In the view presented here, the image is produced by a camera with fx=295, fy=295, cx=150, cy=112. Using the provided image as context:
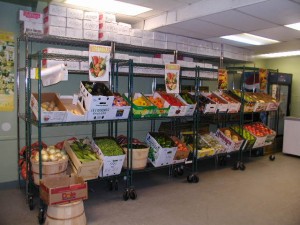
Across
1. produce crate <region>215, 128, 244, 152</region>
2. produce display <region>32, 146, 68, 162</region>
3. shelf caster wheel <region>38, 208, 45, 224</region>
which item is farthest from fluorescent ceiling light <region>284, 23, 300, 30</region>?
shelf caster wheel <region>38, 208, 45, 224</region>

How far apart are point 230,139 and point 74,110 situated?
305 cm

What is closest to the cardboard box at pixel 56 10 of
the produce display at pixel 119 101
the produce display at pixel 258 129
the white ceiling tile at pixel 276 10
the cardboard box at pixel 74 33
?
the cardboard box at pixel 74 33

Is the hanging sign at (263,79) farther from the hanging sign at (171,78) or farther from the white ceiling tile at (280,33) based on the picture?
the hanging sign at (171,78)

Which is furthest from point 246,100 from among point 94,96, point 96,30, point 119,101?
point 94,96

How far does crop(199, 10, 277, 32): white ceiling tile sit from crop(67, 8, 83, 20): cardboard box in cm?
170

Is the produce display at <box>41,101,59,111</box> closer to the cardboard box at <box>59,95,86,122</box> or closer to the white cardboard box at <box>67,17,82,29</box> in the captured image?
the cardboard box at <box>59,95,86,122</box>

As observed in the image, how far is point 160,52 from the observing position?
549cm

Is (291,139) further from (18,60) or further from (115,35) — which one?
(18,60)

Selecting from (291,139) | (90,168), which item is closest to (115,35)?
(90,168)

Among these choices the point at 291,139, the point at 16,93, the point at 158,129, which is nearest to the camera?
the point at 16,93

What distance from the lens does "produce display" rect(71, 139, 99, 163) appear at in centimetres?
376

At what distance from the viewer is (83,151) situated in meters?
3.91

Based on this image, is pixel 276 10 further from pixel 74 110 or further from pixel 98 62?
pixel 74 110

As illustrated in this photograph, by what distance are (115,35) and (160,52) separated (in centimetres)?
128
